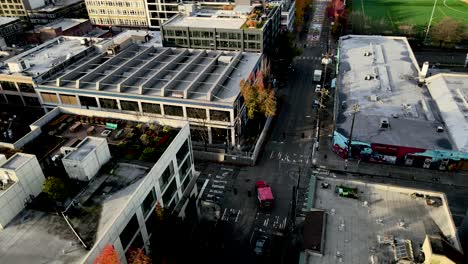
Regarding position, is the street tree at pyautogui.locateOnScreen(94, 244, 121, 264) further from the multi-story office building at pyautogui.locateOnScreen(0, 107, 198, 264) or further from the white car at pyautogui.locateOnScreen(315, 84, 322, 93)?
the white car at pyautogui.locateOnScreen(315, 84, 322, 93)

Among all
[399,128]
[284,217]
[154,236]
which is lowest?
[284,217]

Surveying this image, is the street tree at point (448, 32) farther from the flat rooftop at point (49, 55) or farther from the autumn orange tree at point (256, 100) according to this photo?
the flat rooftop at point (49, 55)

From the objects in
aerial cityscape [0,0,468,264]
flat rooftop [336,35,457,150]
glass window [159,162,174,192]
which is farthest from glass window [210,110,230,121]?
glass window [159,162,174,192]

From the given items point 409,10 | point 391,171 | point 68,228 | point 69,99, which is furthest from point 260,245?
point 409,10

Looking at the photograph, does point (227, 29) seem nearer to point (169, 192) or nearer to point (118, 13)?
point (169, 192)

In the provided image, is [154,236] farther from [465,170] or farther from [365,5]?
[365,5]

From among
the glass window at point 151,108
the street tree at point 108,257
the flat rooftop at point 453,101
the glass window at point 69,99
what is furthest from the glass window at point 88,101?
the flat rooftop at point 453,101

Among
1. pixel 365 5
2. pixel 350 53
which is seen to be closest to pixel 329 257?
pixel 350 53
